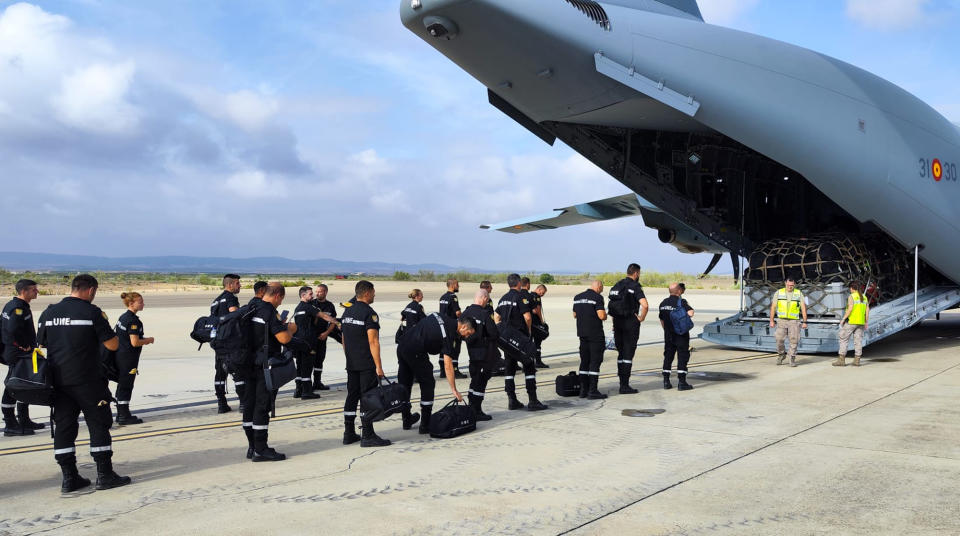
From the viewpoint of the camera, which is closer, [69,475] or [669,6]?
[69,475]

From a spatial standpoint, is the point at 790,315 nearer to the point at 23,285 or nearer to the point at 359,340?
the point at 359,340

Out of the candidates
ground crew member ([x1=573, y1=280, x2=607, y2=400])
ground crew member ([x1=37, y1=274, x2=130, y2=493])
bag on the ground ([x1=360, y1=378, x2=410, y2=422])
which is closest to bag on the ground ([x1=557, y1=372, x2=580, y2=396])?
ground crew member ([x1=573, y1=280, x2=607, y2=400])

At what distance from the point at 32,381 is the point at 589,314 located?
6187 mm

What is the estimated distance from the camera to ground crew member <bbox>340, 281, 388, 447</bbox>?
22.0 feet

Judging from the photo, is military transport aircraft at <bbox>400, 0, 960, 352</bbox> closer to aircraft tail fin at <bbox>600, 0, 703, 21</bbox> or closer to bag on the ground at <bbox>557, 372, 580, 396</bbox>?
aircraft tail fin at <bbox>600, 0, 703, 21</bbox>

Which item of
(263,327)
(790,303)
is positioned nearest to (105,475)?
(263,327)

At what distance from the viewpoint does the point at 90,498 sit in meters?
5.09

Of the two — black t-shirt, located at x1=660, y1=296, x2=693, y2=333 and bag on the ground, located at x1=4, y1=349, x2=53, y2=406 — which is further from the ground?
black t-shirt, located at x1=660, y1=296, x2=693, y2=333

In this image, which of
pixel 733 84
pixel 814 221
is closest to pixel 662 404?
pixel 733 84

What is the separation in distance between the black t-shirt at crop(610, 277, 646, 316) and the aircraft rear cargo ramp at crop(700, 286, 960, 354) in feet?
18.9

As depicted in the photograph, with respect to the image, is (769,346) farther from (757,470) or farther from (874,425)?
(757,470)

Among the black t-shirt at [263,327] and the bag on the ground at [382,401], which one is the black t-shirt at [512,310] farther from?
the black t-shirt at [263,327]

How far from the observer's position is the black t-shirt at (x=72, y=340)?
5387 millimetres

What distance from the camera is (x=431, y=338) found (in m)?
6.98
